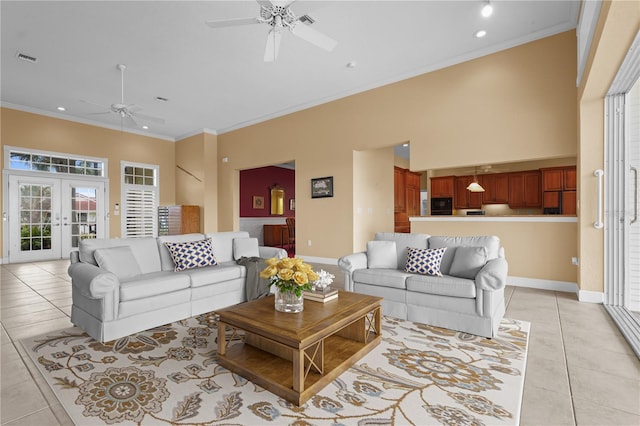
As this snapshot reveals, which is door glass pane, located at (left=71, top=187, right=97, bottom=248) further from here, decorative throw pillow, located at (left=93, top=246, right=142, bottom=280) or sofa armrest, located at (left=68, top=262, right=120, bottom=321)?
sofa armrest, located at (left=68, top=262, right=120, bottom=321)

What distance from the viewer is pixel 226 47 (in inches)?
185

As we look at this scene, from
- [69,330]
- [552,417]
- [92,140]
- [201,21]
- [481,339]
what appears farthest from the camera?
[92,140]

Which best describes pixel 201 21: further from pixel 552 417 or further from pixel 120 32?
pixel 552 417

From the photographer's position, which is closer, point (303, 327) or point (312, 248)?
point (303, 327)

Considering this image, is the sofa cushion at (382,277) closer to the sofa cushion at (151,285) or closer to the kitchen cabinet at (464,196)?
the sofa cushion at (151,285)

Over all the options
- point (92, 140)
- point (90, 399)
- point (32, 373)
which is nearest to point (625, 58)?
point (90, 399)

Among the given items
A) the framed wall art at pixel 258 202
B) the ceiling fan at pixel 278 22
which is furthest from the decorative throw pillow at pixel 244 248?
the framed wall art at pixel 258 202

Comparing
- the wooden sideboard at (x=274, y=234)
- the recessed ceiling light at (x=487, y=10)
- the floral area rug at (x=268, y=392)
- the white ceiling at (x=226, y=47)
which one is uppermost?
the white ceiling at (x=226, y=47)

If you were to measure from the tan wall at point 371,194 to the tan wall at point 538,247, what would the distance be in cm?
232

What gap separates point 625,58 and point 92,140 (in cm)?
1005

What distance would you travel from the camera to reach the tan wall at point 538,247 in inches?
170

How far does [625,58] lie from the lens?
2887mm

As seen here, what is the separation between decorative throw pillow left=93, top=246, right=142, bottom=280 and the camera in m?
3.04

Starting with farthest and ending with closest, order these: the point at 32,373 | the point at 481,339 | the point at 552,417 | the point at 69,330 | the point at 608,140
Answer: the point at 608,140 < the point at 69,330 < the point at 481,339 < the point at 32,373 < the point at 552,417
